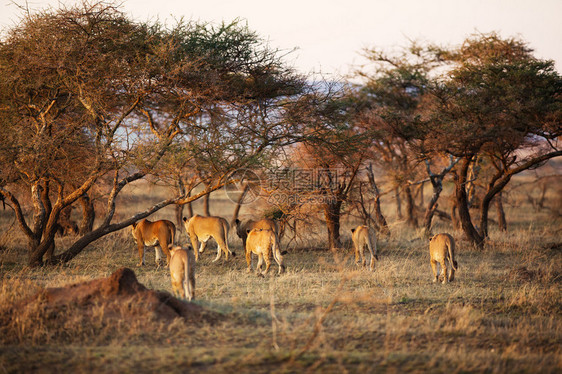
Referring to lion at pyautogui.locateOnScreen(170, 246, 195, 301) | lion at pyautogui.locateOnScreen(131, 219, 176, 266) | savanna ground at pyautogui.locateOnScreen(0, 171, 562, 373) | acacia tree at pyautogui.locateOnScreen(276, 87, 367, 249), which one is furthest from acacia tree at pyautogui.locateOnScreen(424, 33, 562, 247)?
lion at pyautogui.locateOnScreen(170, 246, 195, 301)

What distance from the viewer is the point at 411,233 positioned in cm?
2061

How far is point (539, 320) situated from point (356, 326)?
293 cm

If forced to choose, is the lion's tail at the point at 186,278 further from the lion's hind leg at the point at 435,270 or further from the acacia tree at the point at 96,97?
the lion's hind leg at the point at 435,270

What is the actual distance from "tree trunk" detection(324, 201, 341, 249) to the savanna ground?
3.15 metres

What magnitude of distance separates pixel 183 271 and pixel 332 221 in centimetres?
796

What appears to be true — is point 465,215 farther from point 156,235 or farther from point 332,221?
point 156,235

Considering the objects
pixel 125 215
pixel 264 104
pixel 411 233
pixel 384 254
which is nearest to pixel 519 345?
pixel 384 254

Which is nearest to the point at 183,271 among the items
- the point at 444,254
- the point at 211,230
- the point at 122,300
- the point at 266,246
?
the point at 122,300

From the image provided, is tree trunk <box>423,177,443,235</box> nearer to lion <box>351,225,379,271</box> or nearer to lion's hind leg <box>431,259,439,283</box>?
lion <box>351,225,379,271</box>

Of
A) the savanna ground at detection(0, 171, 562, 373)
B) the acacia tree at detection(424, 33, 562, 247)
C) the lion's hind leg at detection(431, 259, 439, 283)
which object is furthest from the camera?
the acacia tree at detection(424, 33, 562, 247)

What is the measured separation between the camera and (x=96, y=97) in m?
12.1

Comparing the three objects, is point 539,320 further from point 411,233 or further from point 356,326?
point 411,233

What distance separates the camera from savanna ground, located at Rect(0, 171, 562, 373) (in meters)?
5.78

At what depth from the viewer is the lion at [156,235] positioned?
13.0 meters
